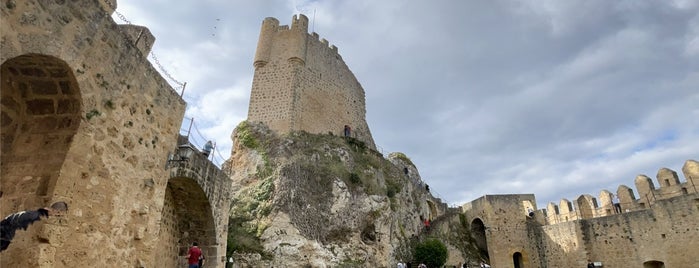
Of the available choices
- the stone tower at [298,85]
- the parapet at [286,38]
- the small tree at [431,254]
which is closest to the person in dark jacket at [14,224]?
the stone tower at [298,85]

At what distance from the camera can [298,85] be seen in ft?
81.1

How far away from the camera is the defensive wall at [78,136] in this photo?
15.3ft

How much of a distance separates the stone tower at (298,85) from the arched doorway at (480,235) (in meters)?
11.1

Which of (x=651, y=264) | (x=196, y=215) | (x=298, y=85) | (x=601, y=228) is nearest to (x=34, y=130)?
(x=196, y=215)

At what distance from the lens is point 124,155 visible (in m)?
6.18

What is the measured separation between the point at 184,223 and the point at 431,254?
15.3 metres

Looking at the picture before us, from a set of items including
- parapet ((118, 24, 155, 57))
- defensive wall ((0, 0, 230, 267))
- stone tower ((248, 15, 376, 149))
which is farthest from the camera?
stone tower ((248, 15, 376, 149))

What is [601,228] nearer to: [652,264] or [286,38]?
[652,264]

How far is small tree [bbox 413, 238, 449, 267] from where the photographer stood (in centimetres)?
2202

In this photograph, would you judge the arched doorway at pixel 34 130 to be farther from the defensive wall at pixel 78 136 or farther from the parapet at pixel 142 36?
the parapet at pixel 142 36

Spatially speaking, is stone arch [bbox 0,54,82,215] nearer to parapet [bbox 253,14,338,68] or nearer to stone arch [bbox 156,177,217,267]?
stone arch [bbox 156,177,217,267]

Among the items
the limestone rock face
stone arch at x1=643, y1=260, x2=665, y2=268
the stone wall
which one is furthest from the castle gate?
stone arch at x1=643, y1=260, x2=665, y2=268

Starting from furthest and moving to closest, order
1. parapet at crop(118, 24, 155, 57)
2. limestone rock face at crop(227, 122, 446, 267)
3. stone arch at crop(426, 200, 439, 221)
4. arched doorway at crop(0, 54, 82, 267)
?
stone arch at crop(426, 200, 439, 221), limestone rock face at crop(227, 122, 446, 267), parapet at crop(118, 24, 155, 57), arched doorway at crop(0, 54, 82, 267)

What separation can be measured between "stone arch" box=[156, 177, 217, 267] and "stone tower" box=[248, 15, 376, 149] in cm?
1236
